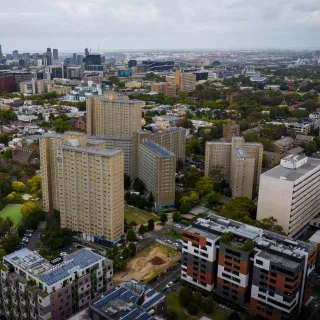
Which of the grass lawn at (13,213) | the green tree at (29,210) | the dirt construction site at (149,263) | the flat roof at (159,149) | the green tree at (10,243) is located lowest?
the dirt construction site at (149,263)

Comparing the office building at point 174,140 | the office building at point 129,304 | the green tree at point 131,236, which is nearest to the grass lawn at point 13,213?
the green tree at point 131,236

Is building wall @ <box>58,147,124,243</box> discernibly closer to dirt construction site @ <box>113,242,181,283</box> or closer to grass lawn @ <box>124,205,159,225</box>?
dirt construction site @ <box>113,242,181,283</box>

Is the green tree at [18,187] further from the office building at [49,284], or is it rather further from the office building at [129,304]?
the office building at [129,304]

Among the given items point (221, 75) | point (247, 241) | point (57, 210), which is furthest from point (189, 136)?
point (221, 75)

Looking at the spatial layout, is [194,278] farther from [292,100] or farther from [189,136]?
[292,100]

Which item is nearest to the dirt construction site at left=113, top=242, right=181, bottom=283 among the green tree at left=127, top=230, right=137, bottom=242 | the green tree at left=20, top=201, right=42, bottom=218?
the green tree at left=127, top=230, right=137, bottom=242

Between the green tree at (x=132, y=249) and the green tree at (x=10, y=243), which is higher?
the green tree at (x=10, y=243)

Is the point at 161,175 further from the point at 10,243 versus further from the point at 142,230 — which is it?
the point at 10,243
